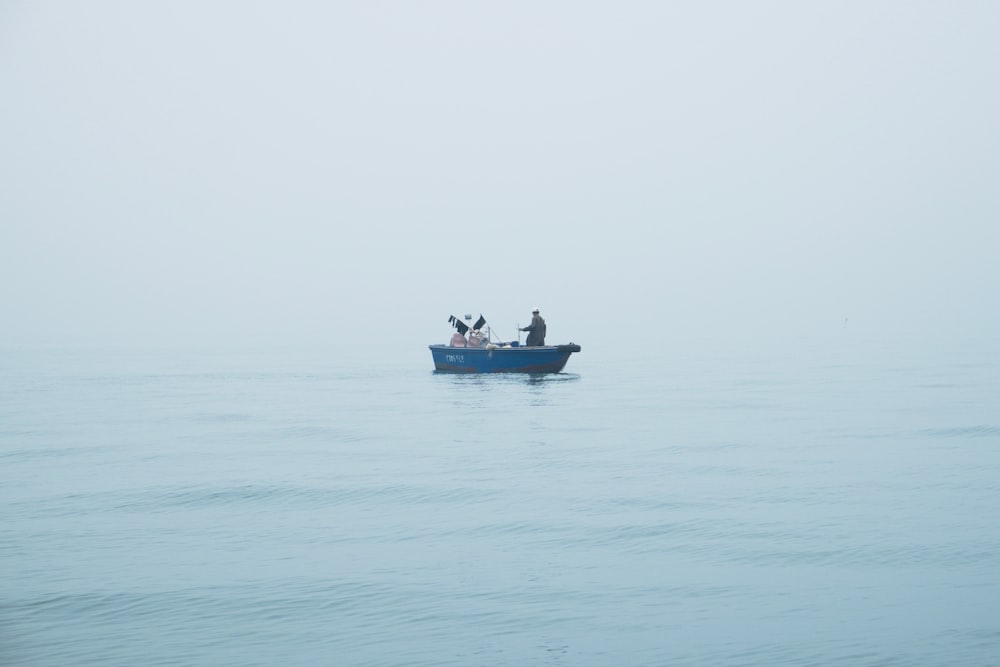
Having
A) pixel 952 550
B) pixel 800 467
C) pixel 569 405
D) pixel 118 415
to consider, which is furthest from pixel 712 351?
pixel 952 550

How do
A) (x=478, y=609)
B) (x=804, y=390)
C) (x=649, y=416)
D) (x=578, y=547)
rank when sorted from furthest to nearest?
(x=804, y=390) < (x=649, y=416) < (x=578, y=547) < (x=478, y=609)

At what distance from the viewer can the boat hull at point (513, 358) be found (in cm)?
4484

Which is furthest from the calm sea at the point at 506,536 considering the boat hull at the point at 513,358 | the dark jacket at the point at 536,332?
the dark jacket at the point at 536,332

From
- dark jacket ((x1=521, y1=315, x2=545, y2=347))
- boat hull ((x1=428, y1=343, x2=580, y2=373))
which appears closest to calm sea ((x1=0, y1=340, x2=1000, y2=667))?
boat hull ((x1=428, y1=343, x2=580, y2=373))

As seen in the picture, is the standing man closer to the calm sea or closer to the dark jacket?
the dark jacket

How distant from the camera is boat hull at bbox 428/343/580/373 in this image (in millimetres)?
44844

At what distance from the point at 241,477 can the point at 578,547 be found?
965 cm

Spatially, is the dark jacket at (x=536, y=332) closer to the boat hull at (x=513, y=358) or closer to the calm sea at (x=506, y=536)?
the boat hull at (x=513, y=358)

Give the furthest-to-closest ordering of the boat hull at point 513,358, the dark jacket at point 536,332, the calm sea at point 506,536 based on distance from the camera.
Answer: the dark jacket at point 536,332
the boat hull at point 513,358
the calm sea at point 506,536

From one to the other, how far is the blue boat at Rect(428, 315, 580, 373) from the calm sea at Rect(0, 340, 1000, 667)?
27.0 ft

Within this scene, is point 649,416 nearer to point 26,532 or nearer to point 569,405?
point 569,405

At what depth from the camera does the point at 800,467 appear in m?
23.2

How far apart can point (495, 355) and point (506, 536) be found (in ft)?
94.5

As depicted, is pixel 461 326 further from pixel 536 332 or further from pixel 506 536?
pixel 506 536
